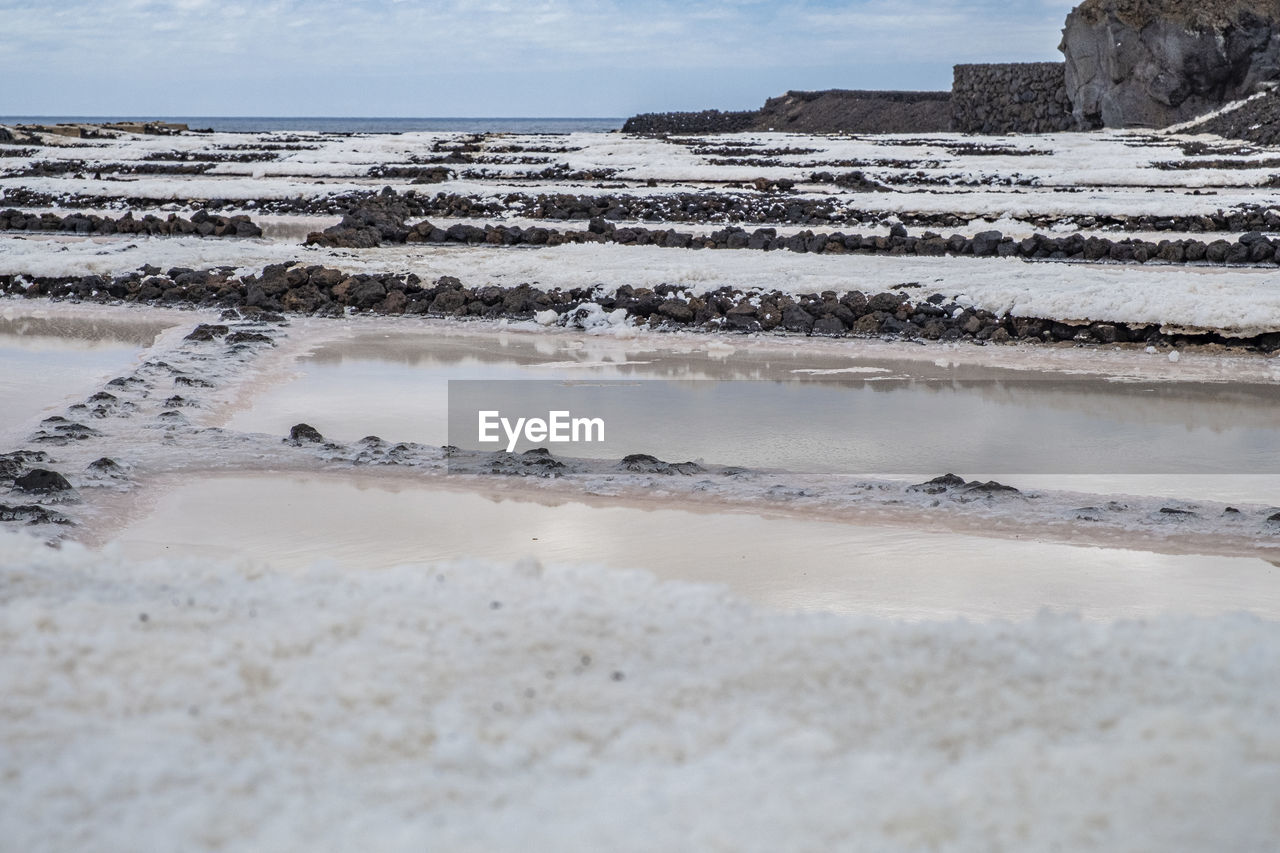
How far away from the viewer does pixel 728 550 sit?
400 cm

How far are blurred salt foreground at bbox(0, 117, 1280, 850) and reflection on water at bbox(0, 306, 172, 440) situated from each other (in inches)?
1.8

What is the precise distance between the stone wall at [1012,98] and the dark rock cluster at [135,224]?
29897 millimetres

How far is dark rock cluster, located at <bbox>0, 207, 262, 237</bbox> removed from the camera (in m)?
13.5

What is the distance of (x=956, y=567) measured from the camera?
3.85 m

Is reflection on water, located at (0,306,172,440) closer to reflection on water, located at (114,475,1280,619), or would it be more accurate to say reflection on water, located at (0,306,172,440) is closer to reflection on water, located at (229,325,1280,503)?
reflection on water, located at (229,325,1280,503)

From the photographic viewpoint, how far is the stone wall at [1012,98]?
126 feet

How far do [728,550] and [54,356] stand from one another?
5252 mm

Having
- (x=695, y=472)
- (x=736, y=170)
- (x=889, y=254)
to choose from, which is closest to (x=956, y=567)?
(x=695, y=472)

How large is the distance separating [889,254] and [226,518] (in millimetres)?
8396

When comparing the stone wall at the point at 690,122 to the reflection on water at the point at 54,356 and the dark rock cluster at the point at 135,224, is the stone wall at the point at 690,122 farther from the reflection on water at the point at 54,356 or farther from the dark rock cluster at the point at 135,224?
the reflection on water at the point at 54,356

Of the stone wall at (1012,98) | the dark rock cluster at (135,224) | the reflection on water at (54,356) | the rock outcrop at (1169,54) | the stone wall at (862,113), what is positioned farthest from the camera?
the stone wall at (862,113)

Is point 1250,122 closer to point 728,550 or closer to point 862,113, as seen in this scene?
point 862,113

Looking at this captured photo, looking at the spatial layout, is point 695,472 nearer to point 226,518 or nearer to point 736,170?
point 226,518

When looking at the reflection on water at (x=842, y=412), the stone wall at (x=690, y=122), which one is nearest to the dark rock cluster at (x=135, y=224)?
the reflection on water at (x=842, y=412)
